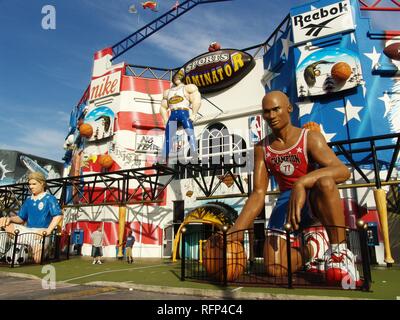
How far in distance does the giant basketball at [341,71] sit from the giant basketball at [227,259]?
9.06 meters

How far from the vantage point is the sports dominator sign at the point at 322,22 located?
1233 centimetres

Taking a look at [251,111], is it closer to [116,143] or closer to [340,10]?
[340,10]

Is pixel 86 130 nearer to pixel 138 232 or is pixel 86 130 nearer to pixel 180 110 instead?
pixel 138 232

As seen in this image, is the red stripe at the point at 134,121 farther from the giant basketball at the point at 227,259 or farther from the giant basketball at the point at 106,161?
the giant basketball at the point at 227,259

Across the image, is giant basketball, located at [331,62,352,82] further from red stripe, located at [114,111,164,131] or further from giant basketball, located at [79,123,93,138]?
giant basketball, located at [79,123,93,138]

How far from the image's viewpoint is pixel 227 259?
513 cm

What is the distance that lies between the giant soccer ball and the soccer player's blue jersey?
686mm

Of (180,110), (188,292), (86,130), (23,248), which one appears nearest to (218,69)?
(180,110)

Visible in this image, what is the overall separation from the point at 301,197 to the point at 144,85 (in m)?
15.9

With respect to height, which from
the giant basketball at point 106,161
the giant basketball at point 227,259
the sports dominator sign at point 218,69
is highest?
the sports dominator sign at point 218,69

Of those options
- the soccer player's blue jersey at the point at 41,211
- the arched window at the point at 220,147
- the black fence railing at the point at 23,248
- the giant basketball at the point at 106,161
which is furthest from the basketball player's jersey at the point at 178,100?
the giant basketball at the point at 106,161

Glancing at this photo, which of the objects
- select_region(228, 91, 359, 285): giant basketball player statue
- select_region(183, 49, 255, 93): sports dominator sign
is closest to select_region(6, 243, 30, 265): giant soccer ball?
select_region(228, 91, 359, 285): giant basketball player statue

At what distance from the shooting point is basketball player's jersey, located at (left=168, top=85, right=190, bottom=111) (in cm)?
1219

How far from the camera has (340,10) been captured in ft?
40.9
